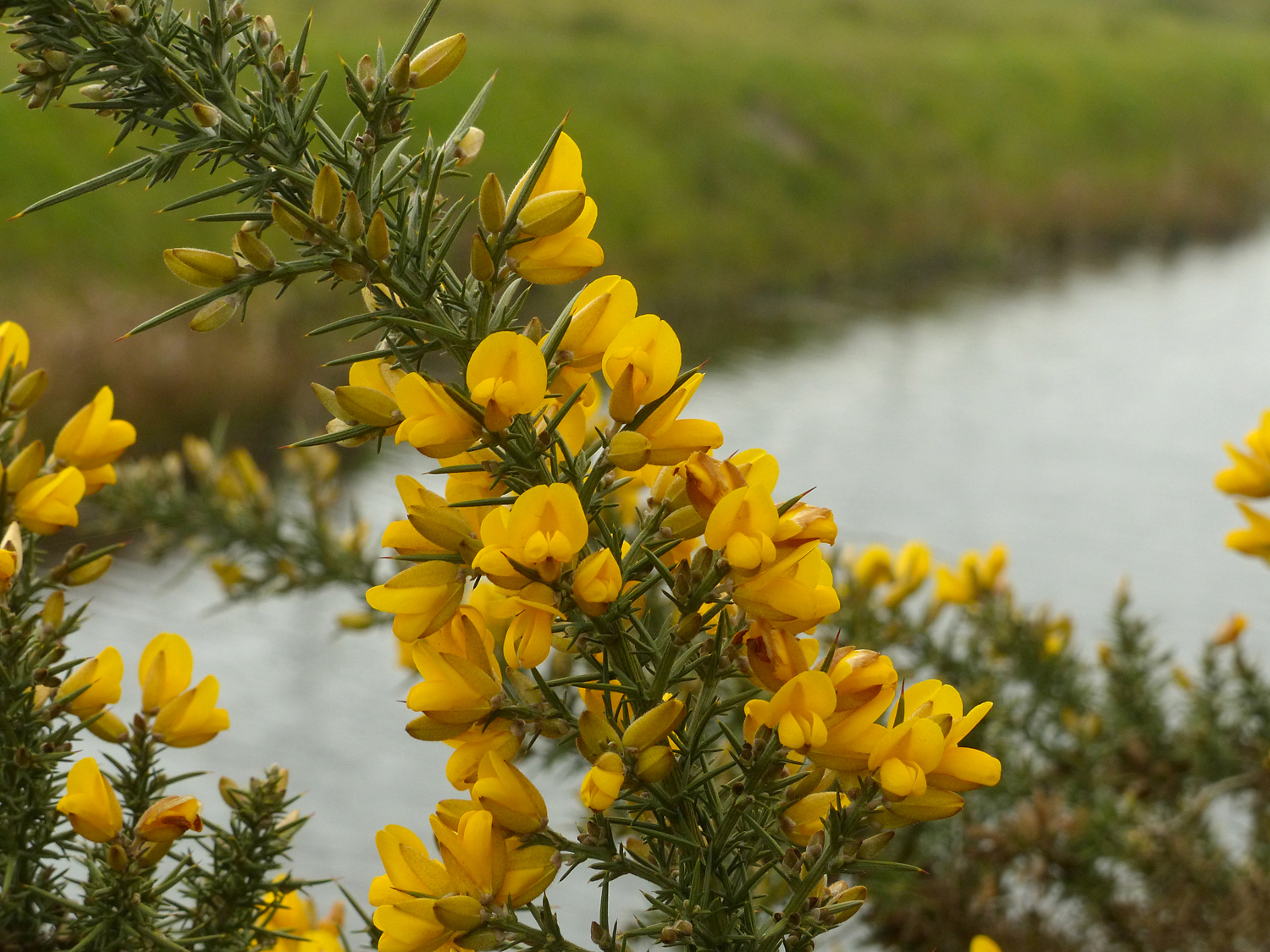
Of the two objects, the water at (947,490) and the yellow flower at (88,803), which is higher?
the water at (947,490)

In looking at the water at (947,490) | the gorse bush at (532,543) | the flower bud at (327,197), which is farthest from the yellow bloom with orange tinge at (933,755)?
the water at (947,490)

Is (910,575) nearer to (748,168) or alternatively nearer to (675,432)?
(675,432)

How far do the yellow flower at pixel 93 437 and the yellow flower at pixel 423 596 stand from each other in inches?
8.6

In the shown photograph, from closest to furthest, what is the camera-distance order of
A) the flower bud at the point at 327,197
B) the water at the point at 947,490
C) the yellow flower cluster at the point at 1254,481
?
the flower bud at the point at 327,197 → the yellow flower cluster at the point at 1254,481 → the water at the point at 947,490

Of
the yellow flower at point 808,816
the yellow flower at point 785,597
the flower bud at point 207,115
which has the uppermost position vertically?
the flower bud at point 207,115

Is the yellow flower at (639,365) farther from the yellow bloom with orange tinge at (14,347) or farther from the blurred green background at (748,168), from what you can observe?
the blurred green background at (748,168)

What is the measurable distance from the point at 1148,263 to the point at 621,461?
8218 millimetres

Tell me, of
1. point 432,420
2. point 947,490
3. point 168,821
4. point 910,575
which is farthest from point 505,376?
point 947,490

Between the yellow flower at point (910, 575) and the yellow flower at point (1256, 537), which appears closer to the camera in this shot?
the yellow flower at point (1256, 537)

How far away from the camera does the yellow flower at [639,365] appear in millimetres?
350

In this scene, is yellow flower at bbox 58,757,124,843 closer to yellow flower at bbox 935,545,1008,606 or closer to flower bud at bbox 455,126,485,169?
flower bud at bbox 455,126,485,169

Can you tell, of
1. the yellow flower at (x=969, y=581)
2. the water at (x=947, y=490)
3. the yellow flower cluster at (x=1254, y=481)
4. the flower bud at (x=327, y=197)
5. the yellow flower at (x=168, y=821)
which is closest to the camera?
the flower bud at (x=327, y=197)

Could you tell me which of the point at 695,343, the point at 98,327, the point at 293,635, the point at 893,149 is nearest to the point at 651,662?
the point at 293,635

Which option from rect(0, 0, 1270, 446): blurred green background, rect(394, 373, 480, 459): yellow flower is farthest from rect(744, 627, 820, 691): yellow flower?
rect(0, 0, 1270, 446): blurred green background
